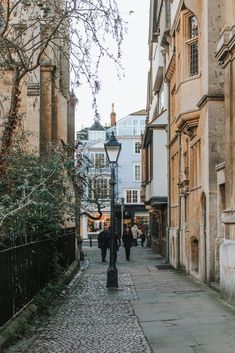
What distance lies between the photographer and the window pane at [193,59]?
20734mm

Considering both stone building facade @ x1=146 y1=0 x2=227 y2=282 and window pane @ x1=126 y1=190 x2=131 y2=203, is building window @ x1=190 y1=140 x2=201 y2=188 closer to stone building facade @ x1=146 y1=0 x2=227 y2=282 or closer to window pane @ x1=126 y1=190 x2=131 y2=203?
stone building facade @ x1=146 y1=0 x2=227 y2=282

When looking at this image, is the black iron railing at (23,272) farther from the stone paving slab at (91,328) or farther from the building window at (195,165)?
the building window at (195,165)

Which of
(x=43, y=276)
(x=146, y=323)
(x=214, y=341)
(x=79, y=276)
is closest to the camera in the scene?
(x=214, y=341)

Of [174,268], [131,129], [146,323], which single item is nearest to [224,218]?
[146,323]

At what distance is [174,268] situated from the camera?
25391mm

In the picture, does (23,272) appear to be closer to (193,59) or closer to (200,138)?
(200,138)

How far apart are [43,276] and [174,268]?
11736 millimetres

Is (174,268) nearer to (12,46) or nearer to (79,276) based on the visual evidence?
(79,276)

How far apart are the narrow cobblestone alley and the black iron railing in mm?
583

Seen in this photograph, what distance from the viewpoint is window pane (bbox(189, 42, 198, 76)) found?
20.7 m

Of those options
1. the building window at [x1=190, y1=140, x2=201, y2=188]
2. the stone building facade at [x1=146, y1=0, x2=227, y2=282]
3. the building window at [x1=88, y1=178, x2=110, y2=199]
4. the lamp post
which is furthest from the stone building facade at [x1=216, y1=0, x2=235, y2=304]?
the building window at [x1=88, y1=178, x2=110, y2=199]

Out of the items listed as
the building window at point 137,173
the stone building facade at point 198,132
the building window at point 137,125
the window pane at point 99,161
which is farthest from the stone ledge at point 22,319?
the building window at point 137,125

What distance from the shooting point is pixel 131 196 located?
270ft

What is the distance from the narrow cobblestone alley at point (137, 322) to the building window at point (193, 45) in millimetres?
6949
